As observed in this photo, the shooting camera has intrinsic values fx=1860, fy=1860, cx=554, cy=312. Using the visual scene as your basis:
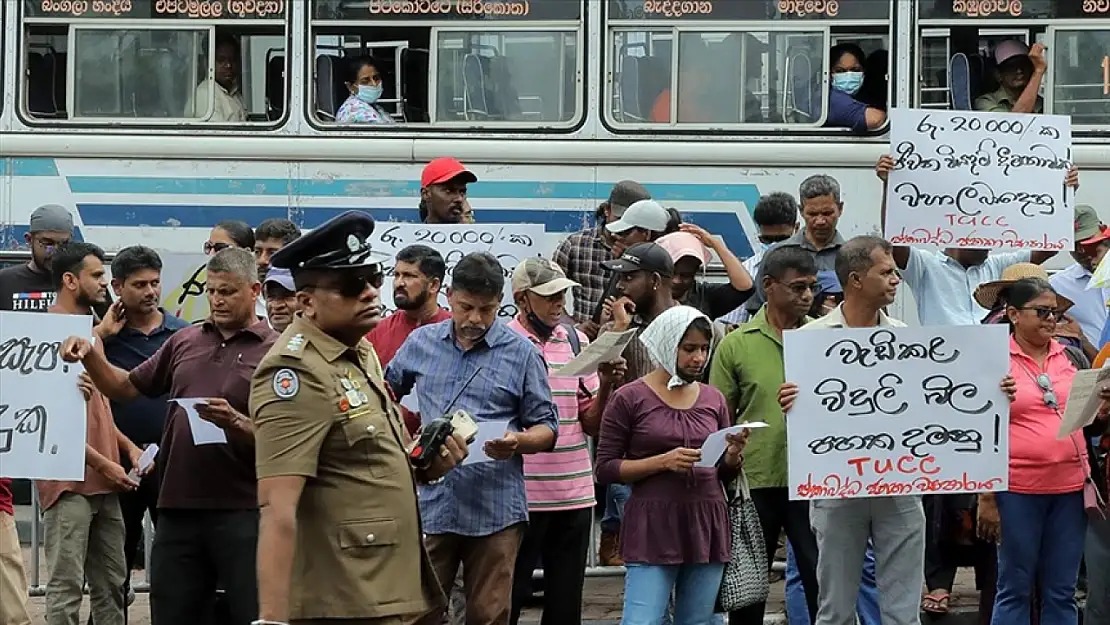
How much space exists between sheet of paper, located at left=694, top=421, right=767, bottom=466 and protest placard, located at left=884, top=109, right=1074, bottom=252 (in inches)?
92.6

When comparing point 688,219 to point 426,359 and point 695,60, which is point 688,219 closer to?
point 695,60

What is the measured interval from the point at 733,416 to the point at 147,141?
195 inches

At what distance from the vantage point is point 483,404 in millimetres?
7375

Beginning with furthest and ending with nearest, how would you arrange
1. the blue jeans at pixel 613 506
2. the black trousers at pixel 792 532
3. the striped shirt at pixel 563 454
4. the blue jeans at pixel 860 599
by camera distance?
the blue jeans at pixel 613 506
the blue jeans at pixel 860 599
the black trousers at pixel 792 532
the striped shirt at pixel 563 454

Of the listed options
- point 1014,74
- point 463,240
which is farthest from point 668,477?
point 1014,74

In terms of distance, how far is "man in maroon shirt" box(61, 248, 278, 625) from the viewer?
707 cm

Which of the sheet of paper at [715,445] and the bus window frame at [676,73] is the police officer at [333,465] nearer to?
the sheet of paper at [715,445]

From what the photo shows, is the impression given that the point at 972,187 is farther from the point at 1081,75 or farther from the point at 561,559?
the point at 561,559

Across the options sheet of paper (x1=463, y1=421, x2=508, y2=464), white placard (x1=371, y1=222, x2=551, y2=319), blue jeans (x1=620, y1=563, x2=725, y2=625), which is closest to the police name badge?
sheet of paper (x1=463, y1=421, x2=508, y2=464)

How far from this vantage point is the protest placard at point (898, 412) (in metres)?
7.49

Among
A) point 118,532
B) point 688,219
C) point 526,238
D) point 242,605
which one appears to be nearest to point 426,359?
point 242,605

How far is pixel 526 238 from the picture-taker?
32.7 feet

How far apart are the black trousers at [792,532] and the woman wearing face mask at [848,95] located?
3.74 metres

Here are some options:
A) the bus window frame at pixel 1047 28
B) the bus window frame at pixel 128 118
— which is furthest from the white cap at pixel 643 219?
the bus window frame at pixel 128 118
